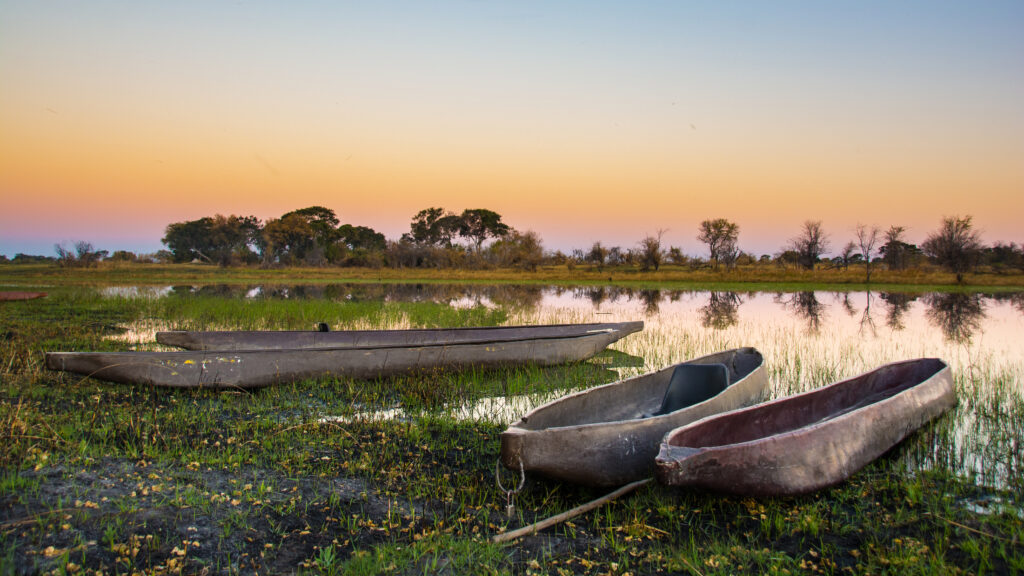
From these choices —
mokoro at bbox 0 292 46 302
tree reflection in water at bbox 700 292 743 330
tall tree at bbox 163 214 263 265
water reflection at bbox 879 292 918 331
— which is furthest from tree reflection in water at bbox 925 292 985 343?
tall tree at bbox 163 214 263 265

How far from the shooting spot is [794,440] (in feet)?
14.5

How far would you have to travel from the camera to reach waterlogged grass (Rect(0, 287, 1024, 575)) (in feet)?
11.6

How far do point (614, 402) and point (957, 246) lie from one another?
1706 inches

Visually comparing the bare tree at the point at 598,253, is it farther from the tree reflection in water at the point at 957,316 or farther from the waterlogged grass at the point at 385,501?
the waterlogged grass at the point at 385,501

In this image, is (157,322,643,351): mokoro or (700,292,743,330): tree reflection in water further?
(700,292,743,330): tree reflection in water

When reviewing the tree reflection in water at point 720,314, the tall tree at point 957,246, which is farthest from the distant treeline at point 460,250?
the tree reflection in water at point 720,314

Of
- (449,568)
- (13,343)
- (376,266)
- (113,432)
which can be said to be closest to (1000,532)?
(449,568)

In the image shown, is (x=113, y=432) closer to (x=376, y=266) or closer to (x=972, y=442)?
(x=972, y=442)

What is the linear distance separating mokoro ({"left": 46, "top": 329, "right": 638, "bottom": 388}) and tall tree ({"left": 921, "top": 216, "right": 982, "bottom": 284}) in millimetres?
39416

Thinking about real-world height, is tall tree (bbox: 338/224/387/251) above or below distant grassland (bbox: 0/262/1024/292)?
above

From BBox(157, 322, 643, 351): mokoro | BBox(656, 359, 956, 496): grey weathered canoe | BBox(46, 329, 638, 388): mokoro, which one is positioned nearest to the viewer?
BBox(656, 359, 956, 496): grey weathered canoe

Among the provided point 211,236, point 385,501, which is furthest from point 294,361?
point 211,236

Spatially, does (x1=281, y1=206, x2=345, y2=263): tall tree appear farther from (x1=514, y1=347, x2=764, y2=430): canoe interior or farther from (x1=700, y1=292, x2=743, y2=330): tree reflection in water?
(x1=514, y1=347, x2=764, y2=430): canoe interior

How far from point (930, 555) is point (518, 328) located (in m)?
8.74
